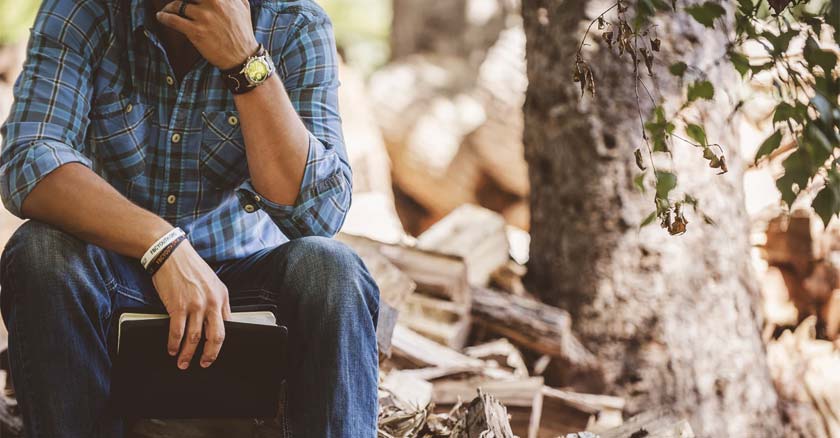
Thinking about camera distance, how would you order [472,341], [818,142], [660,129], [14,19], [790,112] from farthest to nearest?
1. [14,19]
2. [472,341]
3. [660,129]
4. [790,112]
5. [818,142]

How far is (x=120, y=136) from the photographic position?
1896 mm

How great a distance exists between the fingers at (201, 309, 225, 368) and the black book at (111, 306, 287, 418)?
19 millimetres

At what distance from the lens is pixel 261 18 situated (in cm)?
194

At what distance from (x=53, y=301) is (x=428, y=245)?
2263 mm

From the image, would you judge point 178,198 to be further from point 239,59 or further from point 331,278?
point 331,278

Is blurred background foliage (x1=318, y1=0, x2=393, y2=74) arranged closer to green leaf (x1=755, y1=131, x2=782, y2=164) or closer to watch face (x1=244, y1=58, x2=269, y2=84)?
watch face (x1=244, y1=58, x2=269, y2=84)

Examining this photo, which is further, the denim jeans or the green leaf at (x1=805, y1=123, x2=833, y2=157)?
the denim jeans

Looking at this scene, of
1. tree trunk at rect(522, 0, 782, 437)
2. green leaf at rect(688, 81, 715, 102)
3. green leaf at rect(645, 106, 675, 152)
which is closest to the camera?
green leaf at rect(688, 81, 715, 102)

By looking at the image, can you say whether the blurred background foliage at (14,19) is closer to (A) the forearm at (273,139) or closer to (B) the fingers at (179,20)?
(B) the fingers at (179,20)

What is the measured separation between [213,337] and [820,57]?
1.13 metres

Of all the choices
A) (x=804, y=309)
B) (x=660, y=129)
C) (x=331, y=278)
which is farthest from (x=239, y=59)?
(x=804, y=309)

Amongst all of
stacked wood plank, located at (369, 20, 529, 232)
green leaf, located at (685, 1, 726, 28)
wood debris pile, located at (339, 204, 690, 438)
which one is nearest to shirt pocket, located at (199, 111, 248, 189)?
wood debris pile, located at (339, 204, 690, 438)

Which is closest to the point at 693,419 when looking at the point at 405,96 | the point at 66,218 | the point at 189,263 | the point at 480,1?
the point at 189,263

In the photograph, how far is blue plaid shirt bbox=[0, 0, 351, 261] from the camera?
185cm
